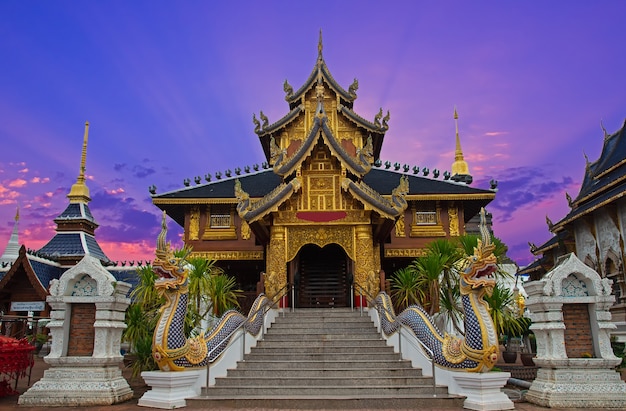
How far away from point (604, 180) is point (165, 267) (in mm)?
17674

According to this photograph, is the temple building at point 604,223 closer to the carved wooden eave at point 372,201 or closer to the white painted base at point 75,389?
the carved wooden eave at point 372,201

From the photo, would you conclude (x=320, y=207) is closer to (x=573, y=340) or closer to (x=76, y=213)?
(x=573, y=340)

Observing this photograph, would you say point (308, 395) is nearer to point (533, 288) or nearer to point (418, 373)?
point (418, 373)

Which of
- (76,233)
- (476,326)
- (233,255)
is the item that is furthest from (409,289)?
(76,233)

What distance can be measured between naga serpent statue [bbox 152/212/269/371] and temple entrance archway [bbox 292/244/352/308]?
710 cm

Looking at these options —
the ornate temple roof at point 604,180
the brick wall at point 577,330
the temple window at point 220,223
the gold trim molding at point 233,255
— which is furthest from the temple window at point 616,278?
the temple window at point 220,223

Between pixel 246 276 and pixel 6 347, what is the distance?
12892 mm

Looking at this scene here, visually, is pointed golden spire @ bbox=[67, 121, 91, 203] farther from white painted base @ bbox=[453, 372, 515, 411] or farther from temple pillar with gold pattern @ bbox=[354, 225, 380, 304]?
white painted base @ bbox=[453, 372, 515, 411]

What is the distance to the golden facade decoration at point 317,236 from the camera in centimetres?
1418

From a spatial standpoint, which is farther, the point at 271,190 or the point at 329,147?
the point at 271,190

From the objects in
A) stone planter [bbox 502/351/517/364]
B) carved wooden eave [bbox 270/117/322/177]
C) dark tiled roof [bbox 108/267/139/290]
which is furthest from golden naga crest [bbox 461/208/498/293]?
dark tiled roof [bbox 108/267/139/290]

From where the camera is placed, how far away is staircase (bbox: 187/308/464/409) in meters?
7.83

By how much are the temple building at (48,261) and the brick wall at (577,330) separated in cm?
1416

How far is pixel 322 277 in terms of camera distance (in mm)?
16828
